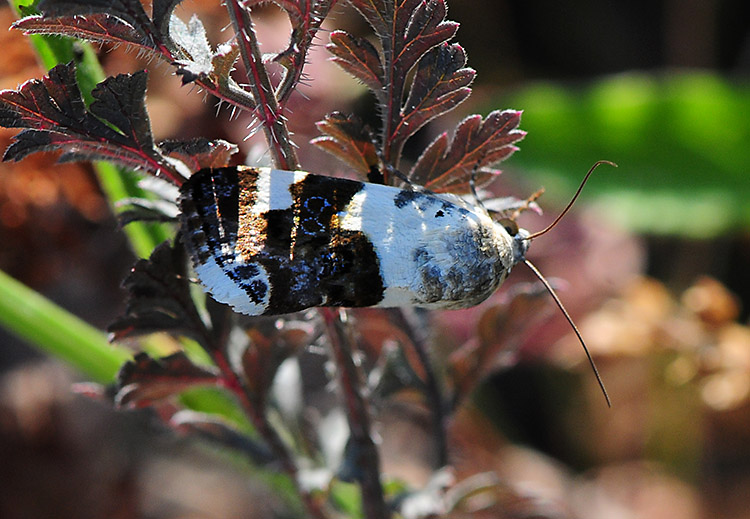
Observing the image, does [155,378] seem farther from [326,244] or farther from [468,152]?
[468,152]

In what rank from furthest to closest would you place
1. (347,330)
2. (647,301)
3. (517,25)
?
(517,25), (647,301), (347,330)

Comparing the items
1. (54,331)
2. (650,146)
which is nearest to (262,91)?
(54,331)

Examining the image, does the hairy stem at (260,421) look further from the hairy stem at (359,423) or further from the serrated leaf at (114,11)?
the serrated leaf at (114,11)

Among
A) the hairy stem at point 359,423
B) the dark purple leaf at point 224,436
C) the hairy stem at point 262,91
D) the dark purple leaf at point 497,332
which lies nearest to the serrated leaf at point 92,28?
the hairy stem at point 262,91

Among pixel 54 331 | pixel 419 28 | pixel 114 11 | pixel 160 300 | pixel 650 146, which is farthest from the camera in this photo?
pixel 650 146

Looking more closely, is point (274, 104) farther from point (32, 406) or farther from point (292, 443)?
point (32, 406)

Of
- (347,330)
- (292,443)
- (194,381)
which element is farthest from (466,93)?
Answer: (292,443)
